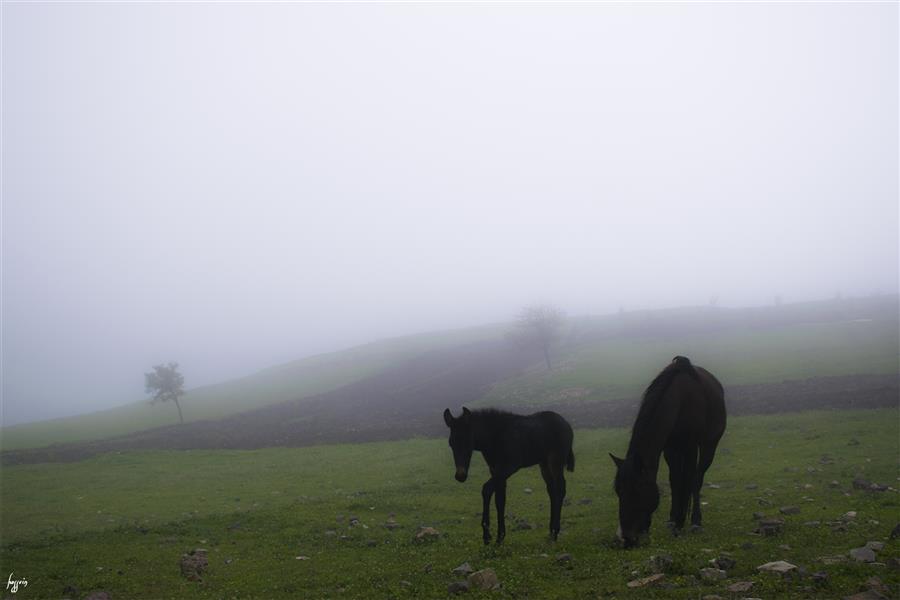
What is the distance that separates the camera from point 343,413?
5891 centimetres

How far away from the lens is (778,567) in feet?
26.4

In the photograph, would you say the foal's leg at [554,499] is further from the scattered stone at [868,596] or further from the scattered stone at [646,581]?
the scattered stone at [868,596]

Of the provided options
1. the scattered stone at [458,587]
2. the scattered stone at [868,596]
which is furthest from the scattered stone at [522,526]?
the scattered stone at [868,596]

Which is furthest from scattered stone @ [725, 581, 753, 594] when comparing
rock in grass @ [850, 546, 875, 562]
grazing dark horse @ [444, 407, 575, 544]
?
grazing dark horse @ [444, 407, 575, 544]

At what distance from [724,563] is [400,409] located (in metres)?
49.7

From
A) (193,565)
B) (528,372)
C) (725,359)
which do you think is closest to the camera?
(193,565)

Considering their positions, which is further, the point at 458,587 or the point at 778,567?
the point at 458,587

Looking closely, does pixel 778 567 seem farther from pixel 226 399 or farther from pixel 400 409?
pixel 226 399

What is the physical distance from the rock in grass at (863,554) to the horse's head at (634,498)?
3004mm

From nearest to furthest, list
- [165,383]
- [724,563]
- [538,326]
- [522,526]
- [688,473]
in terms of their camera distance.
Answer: [724,563] < [688,473] < [522,526] < [165,383] < [538,326]

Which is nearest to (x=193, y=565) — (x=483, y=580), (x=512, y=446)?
(x=483, y=580)

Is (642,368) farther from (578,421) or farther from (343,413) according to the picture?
(343,413)

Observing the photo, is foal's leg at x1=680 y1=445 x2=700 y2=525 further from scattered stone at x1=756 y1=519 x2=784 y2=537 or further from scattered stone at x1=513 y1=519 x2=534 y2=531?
scattered stone at x1=513 y1=519 x2=534 y2=531

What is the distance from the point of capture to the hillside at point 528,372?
49.8 metres
